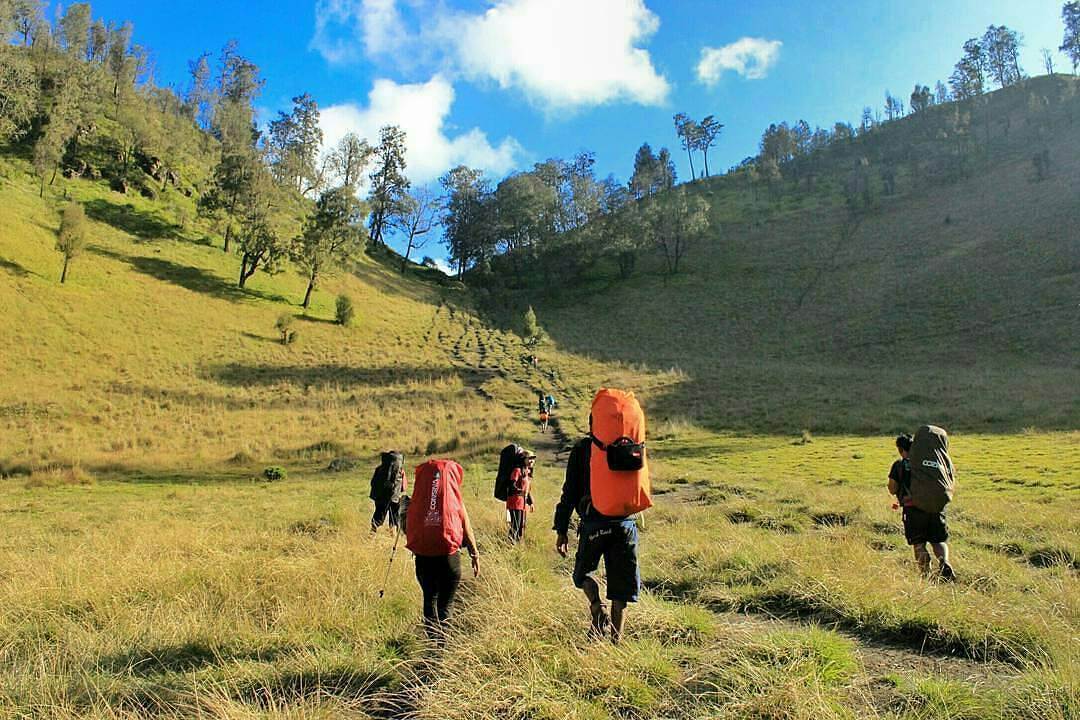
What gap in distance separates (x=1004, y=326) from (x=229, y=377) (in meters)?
54.5

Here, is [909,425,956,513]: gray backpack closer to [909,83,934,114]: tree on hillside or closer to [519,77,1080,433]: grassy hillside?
[519,77,1080,433]: grassy hillside

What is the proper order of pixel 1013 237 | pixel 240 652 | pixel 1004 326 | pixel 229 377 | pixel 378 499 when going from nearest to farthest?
pixel 240 652 → pixel 378 499 → pixel 229 377 → pixel 1004 326 → pixel 1013 237

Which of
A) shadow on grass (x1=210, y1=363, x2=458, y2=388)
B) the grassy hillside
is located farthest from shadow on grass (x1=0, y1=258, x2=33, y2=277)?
the grassy hillside

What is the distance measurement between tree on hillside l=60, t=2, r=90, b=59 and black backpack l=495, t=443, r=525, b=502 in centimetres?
10440

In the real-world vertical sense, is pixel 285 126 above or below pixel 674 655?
above

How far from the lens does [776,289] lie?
64.6 meters

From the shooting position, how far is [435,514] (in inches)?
177

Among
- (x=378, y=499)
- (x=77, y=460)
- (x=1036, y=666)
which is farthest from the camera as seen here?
(x=77, y=460)

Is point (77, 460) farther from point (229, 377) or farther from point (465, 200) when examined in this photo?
point (465, 200)

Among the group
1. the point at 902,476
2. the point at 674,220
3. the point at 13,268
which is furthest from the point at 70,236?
the point at 674,220

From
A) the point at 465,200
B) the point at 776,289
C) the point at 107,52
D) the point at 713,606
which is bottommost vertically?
the point at 713,606

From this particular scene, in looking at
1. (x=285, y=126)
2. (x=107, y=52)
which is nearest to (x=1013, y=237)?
(x=285, y=126)

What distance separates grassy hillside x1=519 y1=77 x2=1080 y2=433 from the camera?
28.2 m

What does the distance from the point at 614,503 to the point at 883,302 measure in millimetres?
59317
